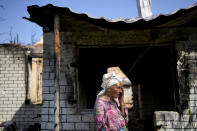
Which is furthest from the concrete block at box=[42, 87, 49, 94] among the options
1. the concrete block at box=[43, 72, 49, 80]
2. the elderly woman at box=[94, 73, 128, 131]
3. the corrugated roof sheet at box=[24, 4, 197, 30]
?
the elderly woman at box=[94, 73, 128, 131]

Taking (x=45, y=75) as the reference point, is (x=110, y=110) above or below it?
below

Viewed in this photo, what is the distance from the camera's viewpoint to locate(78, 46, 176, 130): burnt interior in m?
5.63

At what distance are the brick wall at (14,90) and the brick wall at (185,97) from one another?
15.4 ft

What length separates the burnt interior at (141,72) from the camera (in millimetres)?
5633

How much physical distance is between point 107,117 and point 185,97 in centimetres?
221

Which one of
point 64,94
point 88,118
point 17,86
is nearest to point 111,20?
point 64,94

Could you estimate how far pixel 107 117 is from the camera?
249 centimetres

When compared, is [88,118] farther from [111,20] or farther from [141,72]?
[141,72]

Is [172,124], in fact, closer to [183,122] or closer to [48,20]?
[183,122]

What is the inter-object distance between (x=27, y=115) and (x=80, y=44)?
4205mm

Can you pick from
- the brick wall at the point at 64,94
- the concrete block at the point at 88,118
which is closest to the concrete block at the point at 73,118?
the brick wall at the point at 64,94

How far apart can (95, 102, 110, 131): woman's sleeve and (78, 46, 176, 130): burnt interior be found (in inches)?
98.9

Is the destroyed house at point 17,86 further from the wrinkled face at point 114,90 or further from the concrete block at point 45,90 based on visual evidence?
the wrinkled face at point 114,90

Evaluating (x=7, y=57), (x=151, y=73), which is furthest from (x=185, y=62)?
(x=7, y=57)
